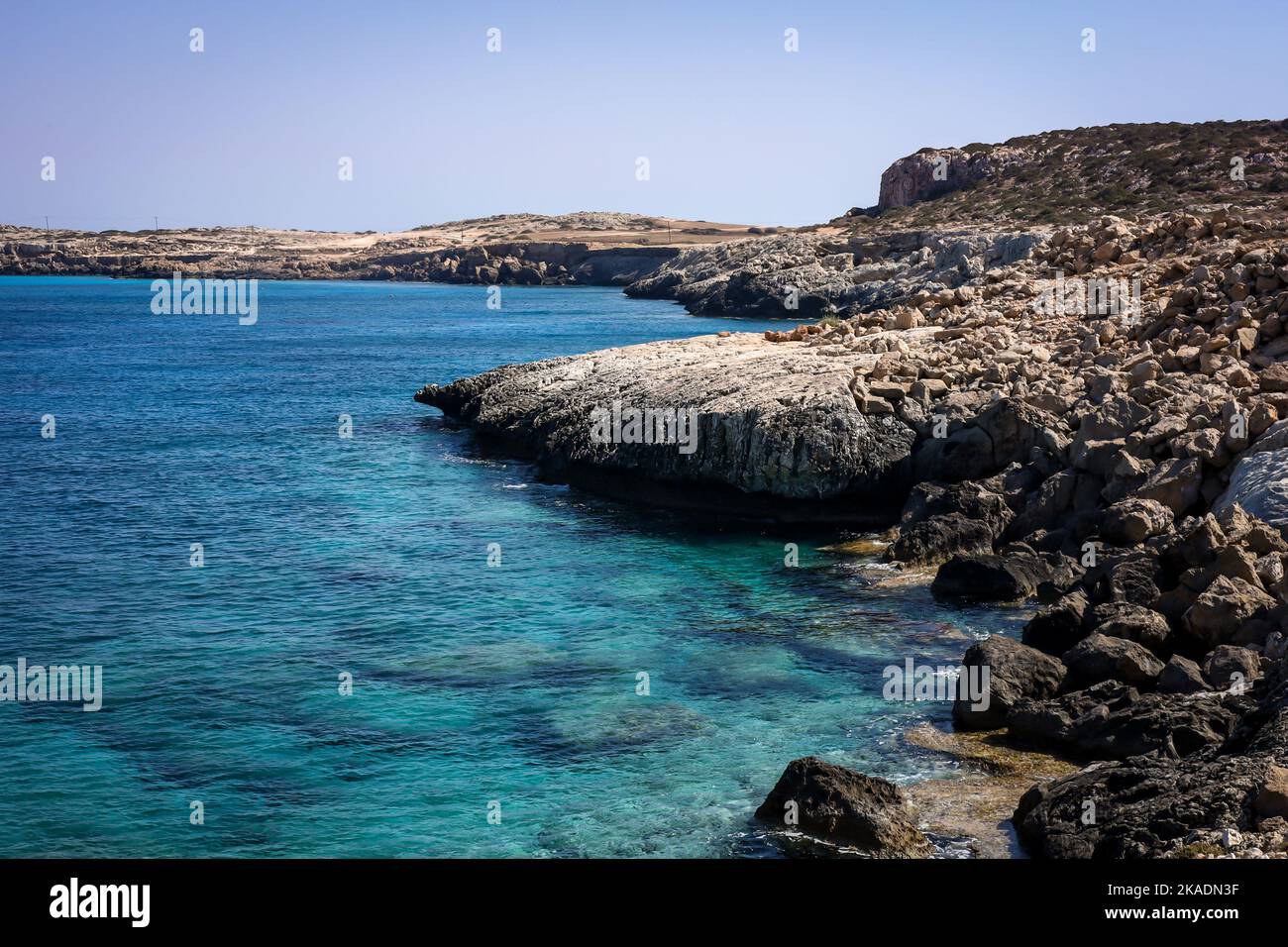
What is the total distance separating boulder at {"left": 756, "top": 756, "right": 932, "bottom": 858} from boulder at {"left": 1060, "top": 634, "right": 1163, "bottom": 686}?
478cm

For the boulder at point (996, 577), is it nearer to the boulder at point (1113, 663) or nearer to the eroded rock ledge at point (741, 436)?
the boulder at point (1113, 663)

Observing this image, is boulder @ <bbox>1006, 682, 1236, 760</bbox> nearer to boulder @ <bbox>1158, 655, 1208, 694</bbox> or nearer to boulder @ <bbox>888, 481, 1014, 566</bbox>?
boulder @ <bbox>1158, 655, 1208, 694</bbox>

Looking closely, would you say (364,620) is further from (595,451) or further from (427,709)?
(595,451)

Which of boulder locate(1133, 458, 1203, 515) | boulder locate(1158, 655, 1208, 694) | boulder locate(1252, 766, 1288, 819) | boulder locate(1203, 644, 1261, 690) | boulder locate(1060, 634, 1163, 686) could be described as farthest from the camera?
boulder locate(1133, 458, 1203, 515)

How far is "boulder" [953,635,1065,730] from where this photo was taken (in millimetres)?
18125

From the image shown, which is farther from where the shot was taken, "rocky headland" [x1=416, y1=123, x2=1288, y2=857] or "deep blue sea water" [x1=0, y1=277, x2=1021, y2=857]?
"deep blue sea water" [x1=0, y1=277, x2=1021, y2=857]

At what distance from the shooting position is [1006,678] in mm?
18469

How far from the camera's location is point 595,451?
3572 cm

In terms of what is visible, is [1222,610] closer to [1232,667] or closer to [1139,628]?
[1139,628]

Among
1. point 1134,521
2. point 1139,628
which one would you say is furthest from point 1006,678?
point 1134,521

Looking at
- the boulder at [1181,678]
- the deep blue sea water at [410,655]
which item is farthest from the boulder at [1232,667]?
the deep blue sea water at [410,655]

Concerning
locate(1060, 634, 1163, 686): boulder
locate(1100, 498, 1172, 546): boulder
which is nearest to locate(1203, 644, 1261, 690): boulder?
locate(1060, 634, 1163, 686): boulder

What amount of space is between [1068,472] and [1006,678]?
32.9 ft

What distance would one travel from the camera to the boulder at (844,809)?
14.4m
